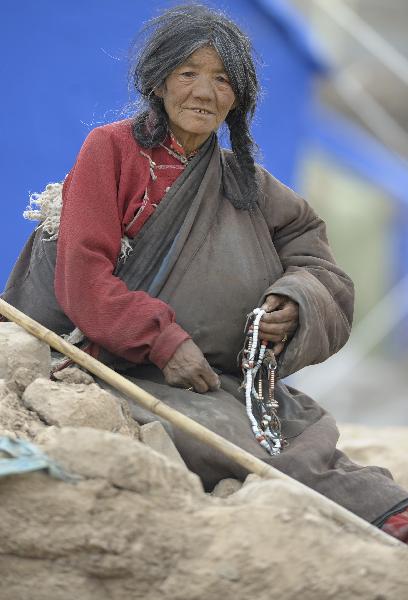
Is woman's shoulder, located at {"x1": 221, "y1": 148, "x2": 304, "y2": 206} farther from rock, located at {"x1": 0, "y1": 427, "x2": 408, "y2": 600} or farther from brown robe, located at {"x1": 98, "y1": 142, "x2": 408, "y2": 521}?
rock, located at {"x1": 0, "y1": 427, "x2": 408, "y2": 600}

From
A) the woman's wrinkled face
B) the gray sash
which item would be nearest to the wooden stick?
the gray sash

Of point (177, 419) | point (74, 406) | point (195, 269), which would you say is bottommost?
point (74, 406)

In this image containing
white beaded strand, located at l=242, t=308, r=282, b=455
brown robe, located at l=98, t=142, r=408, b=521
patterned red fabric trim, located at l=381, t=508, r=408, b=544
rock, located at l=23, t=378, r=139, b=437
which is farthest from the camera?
white beaded strand, located at l=242, t=308, r=282, b=455

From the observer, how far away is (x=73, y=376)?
327cm

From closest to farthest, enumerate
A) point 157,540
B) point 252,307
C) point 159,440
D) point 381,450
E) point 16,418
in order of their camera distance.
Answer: point 157,540
point 16,418
point 159,440
point 252,307
point 381,450

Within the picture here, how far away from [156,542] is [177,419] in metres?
0.59

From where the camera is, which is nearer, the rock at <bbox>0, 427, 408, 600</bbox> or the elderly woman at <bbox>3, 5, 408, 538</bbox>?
the rock at <bbox>0, 427, 408, 600</bbox>

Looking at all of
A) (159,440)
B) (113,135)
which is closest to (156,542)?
(159,440)

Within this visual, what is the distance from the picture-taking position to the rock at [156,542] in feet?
7.89

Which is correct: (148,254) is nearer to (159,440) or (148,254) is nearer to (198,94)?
(198,94)

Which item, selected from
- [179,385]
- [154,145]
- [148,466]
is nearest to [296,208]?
[154,145]

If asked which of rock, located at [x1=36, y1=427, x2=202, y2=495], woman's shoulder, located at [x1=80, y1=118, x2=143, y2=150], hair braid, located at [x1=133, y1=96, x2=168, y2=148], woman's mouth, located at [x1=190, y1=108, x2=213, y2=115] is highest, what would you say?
woman's mouth, located at [x1=190, y1=108, x2=213, y2=115]

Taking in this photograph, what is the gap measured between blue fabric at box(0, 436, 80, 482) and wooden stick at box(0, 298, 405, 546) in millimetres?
535

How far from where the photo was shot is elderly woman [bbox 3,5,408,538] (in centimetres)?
327
